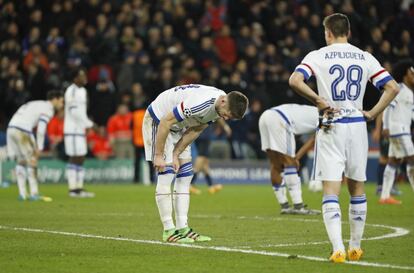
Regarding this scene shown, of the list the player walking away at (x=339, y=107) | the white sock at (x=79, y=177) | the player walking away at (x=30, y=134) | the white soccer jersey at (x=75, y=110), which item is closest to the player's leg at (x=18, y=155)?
the player walking away at (x=30, y=134)

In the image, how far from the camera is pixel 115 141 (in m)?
27.2

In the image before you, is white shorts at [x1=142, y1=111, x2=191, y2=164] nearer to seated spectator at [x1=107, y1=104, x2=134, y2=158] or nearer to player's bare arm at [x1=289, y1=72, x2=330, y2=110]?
player's bare arm at [x1=289, y1=72, x2=330, y2=110]

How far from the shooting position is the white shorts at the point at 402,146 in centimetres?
1769

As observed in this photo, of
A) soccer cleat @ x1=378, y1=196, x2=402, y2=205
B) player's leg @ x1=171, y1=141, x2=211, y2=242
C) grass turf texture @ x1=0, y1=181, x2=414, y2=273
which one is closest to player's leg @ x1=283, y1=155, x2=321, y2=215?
grass turf texture @ x1=0, y1=181, x2=414, y2=273

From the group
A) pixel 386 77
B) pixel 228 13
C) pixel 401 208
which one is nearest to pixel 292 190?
pixel 401 208

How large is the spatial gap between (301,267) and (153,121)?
11.3 ft

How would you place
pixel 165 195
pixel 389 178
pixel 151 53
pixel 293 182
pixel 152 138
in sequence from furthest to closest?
pixel 151 53
pixel 389 178
pixel 293 182
pixel 152 138
pixel 165 195

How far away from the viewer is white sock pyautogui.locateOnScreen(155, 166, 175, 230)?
444 inches

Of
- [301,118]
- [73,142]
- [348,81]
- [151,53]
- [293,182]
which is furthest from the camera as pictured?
[151,53]

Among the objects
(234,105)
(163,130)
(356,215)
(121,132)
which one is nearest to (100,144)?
(121,132)

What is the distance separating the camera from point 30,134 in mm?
19875

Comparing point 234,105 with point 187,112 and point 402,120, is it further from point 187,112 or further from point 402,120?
point 402,120

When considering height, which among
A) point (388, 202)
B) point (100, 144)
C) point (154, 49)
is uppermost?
point (154, 49)

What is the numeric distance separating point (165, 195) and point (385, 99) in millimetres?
3245
